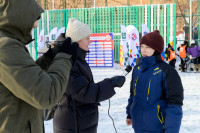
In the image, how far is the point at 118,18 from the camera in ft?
56.1

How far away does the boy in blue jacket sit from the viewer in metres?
2.18

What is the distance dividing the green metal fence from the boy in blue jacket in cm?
1433

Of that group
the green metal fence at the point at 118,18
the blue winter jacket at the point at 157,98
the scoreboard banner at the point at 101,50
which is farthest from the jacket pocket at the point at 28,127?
the green metal fence at the point at 118,18

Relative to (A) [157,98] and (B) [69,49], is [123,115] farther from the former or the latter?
(B) [69,49]

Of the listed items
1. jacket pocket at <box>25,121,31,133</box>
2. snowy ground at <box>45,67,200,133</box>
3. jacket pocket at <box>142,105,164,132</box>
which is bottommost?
snowy ground at <box>45,67,200,133</box>

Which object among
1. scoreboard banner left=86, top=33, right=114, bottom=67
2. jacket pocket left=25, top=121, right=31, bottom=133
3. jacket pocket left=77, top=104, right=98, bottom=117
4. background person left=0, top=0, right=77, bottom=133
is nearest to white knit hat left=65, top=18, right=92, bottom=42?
jacket pocket left=77, top=104, right=98, bottom=117

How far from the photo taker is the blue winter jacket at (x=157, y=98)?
2.18 m

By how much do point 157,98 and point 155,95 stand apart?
4cm

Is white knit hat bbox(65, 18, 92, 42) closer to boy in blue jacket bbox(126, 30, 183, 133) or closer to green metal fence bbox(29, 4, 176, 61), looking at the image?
boy in blue jacket bbox(126, 30, 183, 133)

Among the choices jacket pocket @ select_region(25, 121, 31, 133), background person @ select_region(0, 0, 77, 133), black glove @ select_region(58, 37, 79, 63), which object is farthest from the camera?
black glove @ select_region(58, 37, 79, 63)

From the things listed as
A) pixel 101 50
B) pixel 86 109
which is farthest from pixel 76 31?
pixel 101 50

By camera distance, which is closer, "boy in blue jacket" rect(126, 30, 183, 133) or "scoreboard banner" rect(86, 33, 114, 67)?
"boy in blue jacket" rect(126, 30, 183, 133)

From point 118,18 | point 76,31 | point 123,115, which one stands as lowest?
point 123,115

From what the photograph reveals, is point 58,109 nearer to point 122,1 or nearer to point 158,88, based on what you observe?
point 158,88
